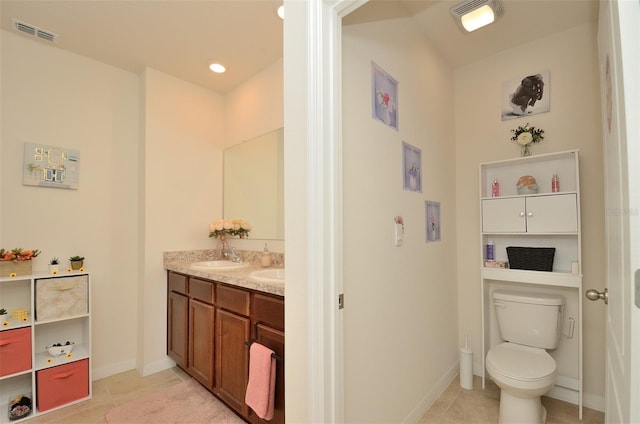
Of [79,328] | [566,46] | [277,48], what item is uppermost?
[277,48]

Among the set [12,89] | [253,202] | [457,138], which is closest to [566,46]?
[457,138]

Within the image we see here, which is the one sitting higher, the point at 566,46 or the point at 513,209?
the point at 566,46

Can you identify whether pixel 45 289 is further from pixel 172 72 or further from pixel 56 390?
pixel 172 72

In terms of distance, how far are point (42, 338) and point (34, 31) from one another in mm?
2203

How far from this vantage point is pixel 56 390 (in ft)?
6.84

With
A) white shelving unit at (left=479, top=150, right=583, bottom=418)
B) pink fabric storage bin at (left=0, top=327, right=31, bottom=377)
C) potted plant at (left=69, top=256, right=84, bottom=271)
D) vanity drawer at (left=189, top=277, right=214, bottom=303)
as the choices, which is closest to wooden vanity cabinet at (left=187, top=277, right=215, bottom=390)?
vanity drawer at (left=189, top=277, right=214, bottom=303)

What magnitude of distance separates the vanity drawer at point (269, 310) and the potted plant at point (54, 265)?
1600 millimetres

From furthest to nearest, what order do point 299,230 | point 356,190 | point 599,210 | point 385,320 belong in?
point 599,210 → point 385,320 → point 356,190 → point 299,230

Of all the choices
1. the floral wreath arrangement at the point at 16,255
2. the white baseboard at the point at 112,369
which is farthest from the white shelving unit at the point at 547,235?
the floral wreath arrangement at the point at 16,255

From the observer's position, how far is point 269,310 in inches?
62.9

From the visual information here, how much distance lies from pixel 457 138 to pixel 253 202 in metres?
1.90

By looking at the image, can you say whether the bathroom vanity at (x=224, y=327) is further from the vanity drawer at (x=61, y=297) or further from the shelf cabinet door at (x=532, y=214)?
the shelf cabinet door at (x=532, y=214)

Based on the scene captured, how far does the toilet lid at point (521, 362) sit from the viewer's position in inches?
67.2

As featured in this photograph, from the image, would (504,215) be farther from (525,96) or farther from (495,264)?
(525,96)
